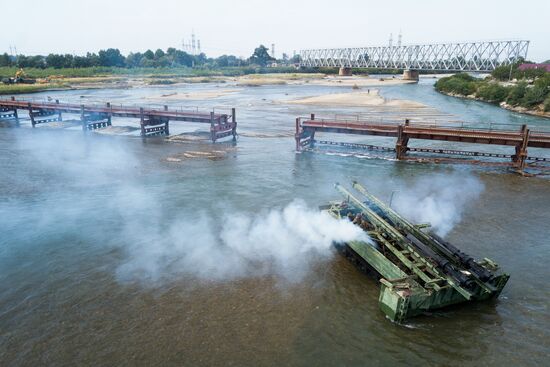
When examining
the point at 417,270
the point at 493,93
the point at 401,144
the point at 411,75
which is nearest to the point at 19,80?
the point at 401,144

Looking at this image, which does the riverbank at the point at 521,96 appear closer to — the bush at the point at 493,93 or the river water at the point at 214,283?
the bush at the point at 493,93

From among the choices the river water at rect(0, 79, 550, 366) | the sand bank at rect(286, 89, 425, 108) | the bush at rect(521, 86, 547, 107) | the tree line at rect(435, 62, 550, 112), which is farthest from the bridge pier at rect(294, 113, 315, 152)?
the bush at rect(521, 86, 547, 107)

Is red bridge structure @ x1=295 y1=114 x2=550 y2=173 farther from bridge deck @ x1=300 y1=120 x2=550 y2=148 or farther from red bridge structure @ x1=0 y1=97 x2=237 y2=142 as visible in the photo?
red bridge structure @ x1=0 y1=97 x2=237 y2=142

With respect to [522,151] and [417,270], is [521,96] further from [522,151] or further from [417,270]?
[417,270]

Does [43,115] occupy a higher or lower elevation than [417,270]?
lower

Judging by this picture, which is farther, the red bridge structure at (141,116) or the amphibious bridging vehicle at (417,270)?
the red bridge structure at (141,116)

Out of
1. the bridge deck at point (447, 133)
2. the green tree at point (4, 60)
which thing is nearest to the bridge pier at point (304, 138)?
the bridge deck at point (447, 133)
